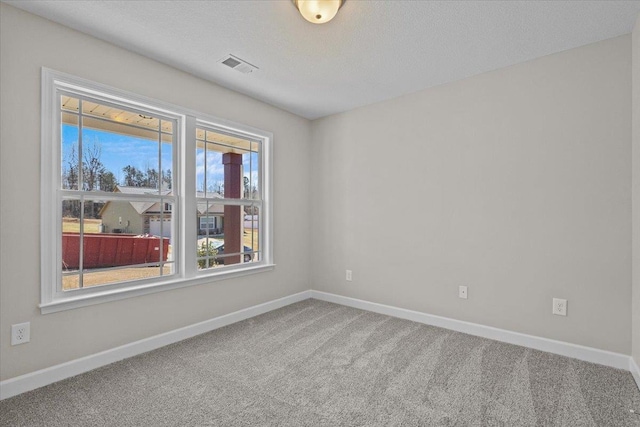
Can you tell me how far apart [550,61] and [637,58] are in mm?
552

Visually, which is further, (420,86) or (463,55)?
(420,86)

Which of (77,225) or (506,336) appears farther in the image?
(506,336)

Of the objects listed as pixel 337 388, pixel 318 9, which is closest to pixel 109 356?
pixel 337 388

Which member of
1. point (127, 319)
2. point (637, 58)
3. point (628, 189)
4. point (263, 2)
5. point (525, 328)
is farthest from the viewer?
point (525, 328)

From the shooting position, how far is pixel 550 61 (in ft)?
8.39

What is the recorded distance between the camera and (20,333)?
199cm

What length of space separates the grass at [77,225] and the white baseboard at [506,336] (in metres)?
2.71

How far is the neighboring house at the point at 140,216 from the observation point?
2.51m

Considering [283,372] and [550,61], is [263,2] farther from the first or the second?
[283,372]

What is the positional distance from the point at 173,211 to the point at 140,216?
28 centimetres

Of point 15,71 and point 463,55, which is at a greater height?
point 463,55

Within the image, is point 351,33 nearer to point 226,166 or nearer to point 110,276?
point 226,166

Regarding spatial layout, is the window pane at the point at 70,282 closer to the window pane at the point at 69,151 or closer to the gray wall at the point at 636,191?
the window pane at the point at 69,151

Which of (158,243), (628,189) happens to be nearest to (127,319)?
(158,243)
